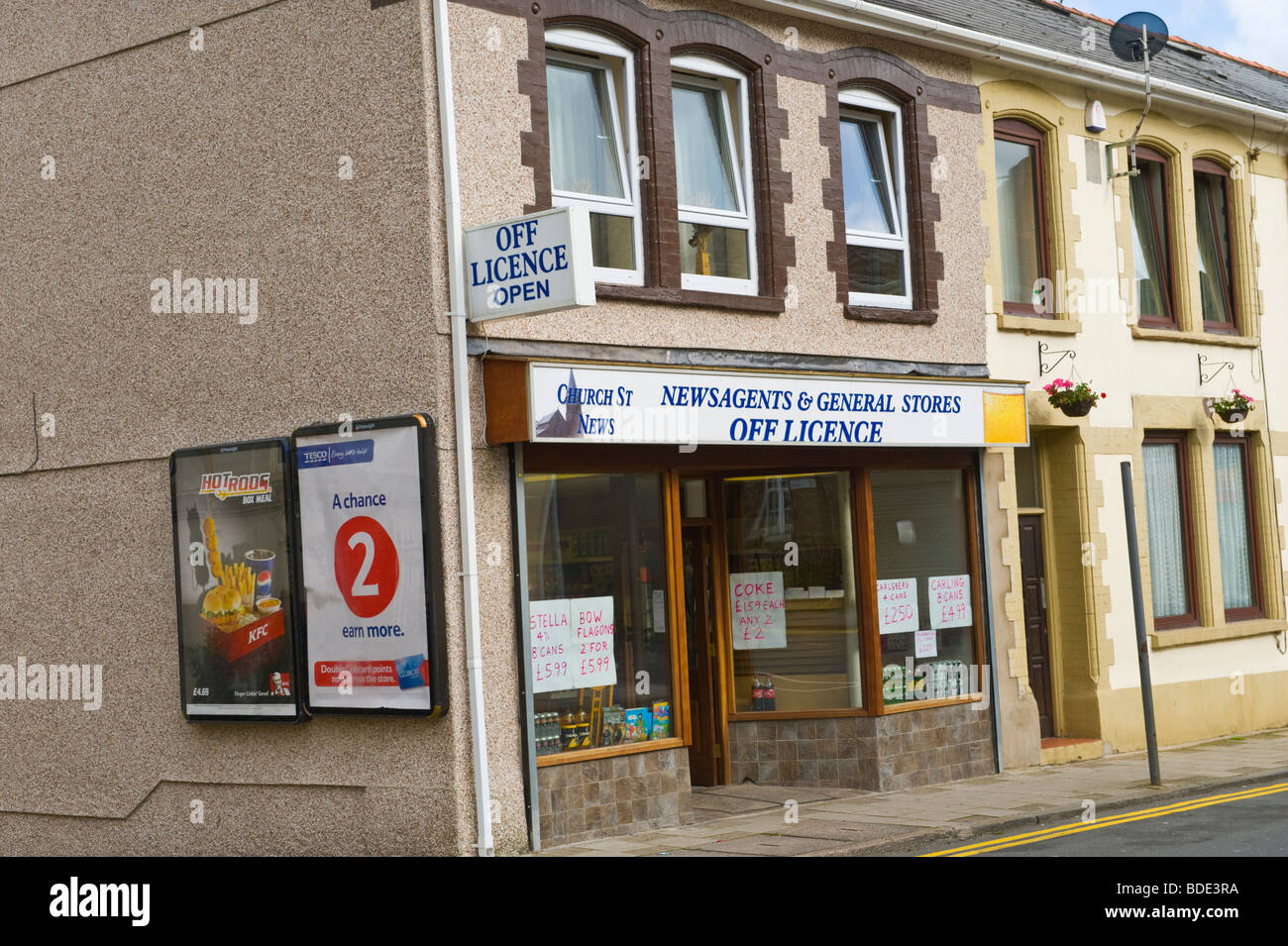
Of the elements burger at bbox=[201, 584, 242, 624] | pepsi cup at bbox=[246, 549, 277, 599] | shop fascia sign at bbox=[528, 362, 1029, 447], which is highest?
shop fascia sign at bbox=[528, 362, 1029, 447]

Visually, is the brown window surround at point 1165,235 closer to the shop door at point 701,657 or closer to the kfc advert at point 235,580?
the shop door at point 701,657

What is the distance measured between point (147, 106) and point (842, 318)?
6.01 meters

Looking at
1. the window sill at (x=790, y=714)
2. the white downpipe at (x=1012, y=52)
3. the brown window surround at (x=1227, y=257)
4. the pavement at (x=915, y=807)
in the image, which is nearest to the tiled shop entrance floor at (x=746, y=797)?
the pavement at (x=915, y=807)

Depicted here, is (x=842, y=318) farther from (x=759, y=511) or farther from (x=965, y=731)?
(x=965, y=731)

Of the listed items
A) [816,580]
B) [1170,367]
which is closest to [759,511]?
[816,580]

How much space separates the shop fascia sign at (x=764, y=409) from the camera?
1143cm

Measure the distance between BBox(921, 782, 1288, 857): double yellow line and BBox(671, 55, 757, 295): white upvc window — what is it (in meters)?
4.85

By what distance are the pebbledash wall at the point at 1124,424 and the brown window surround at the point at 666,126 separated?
2983 millimetres

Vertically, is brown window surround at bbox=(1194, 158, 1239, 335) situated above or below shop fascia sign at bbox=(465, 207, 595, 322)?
above

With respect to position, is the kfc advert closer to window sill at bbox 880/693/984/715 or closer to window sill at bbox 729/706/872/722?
window sill at bbox 729/706/872/722

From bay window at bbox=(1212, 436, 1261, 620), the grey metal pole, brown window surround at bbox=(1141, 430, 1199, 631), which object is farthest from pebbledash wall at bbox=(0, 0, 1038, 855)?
bay window at bbox=(1212, 436, 1261, 620)

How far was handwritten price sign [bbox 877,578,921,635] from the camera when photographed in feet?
46.6

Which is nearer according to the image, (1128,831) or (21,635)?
(1128,831)

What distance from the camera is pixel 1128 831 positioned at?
11.2 metres
